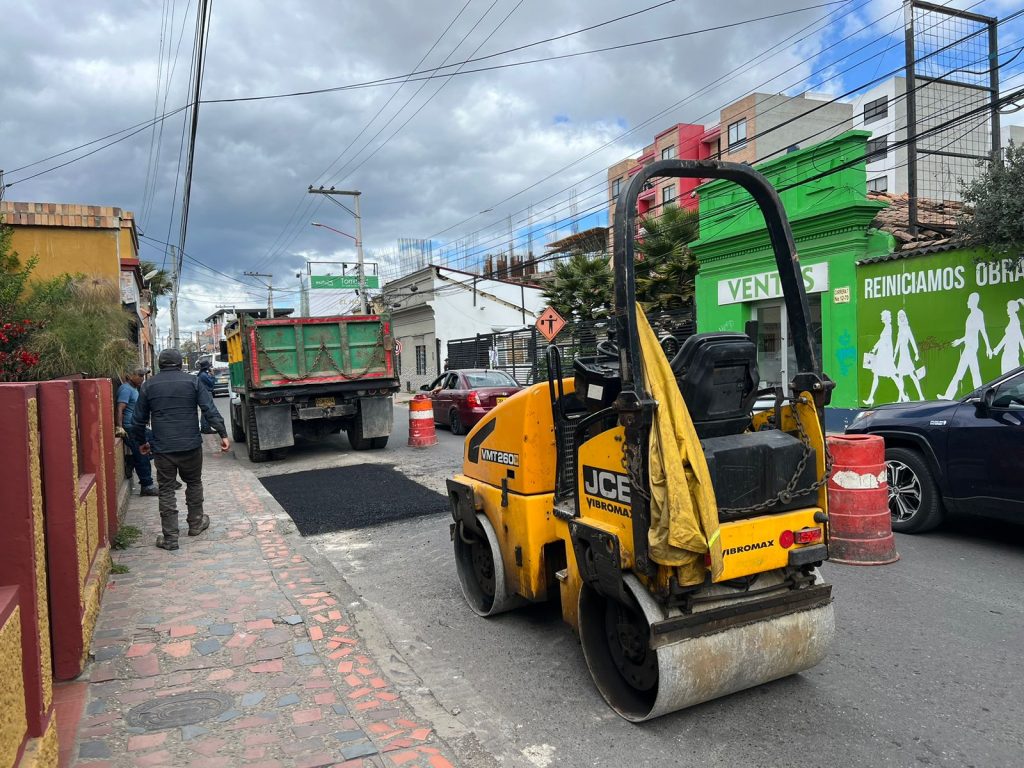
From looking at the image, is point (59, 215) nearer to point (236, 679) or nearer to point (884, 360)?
point (236, 679)

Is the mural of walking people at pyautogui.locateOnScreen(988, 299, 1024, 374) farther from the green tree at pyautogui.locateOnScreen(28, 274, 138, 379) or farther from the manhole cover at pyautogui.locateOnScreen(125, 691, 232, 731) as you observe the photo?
the green tree at pyautogui.locateOnScreen(28, 274, 138, 379)

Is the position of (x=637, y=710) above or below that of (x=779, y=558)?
below

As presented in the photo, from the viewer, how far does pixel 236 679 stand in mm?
3934

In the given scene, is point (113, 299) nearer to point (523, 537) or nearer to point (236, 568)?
point (236, 568)

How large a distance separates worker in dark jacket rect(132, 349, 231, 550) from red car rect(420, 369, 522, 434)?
27.0 feet

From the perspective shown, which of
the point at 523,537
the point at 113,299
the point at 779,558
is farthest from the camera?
the point at 113,299

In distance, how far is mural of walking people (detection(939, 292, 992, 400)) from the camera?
11430mm

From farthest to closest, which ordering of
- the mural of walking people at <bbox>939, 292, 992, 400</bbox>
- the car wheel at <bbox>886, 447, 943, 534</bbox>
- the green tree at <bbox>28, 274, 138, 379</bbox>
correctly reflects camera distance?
the mural of walking people at <bbox>939, 292, 992, 400</bbox> < the green tree at <bbox>28, 274, 138, 379</bbox> < the car wheel at <bbox>886, 447, 943, 534</bbox>

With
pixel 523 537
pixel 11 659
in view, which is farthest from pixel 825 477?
pixel 11 659

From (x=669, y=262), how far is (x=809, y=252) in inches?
222

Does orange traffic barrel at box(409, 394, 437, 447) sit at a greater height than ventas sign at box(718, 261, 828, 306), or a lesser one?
lesser

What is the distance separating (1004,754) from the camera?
3053mm

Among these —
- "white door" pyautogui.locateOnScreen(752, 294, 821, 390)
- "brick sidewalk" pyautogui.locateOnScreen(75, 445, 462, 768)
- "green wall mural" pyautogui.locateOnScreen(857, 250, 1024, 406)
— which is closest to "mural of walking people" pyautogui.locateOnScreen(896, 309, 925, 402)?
"green wall mural" pyautogui.locateOnScreen(857, 250, 1024, 406)

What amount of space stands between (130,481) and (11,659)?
27.8 feet
